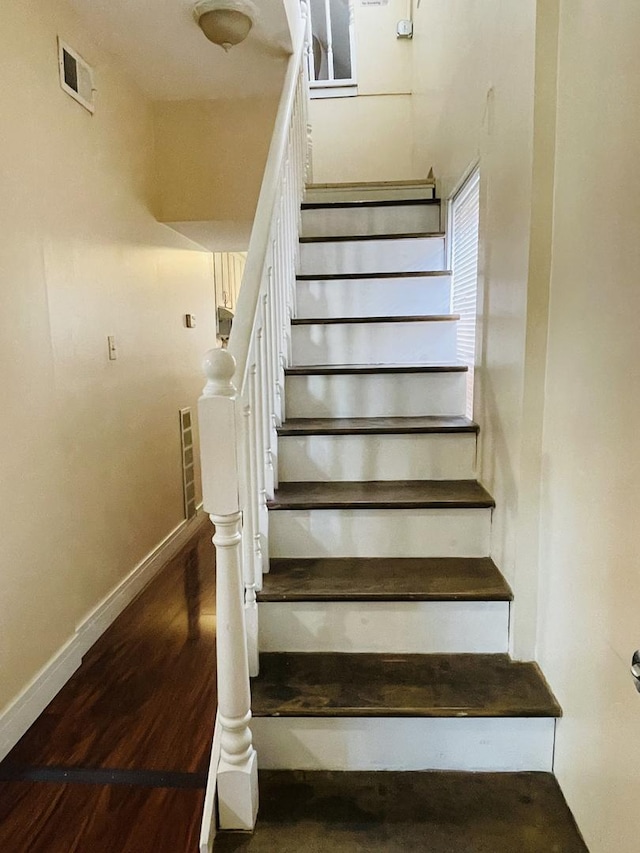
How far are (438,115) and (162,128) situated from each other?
1569 millimetres

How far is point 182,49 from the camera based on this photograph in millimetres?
2434

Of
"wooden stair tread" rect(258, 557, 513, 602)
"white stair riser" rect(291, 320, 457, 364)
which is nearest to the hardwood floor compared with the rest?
"wooden stair tread" rect(258, 557, 513, 602)

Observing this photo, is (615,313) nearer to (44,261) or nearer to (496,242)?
(496,242)

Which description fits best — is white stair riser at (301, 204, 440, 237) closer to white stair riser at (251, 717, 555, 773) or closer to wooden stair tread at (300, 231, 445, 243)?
wooden stair tread at (300, 231, 445, 243)

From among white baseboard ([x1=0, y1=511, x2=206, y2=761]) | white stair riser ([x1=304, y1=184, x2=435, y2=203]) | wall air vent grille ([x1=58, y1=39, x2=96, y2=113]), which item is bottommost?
white baseboard ([x1=0, y1=511, x2=206, y2=761])

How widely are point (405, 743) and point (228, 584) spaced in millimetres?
704

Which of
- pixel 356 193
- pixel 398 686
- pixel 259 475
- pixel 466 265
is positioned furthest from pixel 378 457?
pixel 356 193

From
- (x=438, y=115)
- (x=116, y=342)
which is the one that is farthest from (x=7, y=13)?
(x=438, y=115)

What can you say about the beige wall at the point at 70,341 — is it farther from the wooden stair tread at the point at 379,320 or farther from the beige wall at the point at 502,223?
the beige wall at the point at 502,223

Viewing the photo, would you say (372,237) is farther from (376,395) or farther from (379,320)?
(376,395)

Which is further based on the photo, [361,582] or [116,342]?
[116,342]

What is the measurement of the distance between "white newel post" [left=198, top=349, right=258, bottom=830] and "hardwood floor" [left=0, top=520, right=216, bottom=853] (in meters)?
0.23

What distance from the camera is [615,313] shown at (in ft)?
3.45

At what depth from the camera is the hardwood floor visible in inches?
52.7
